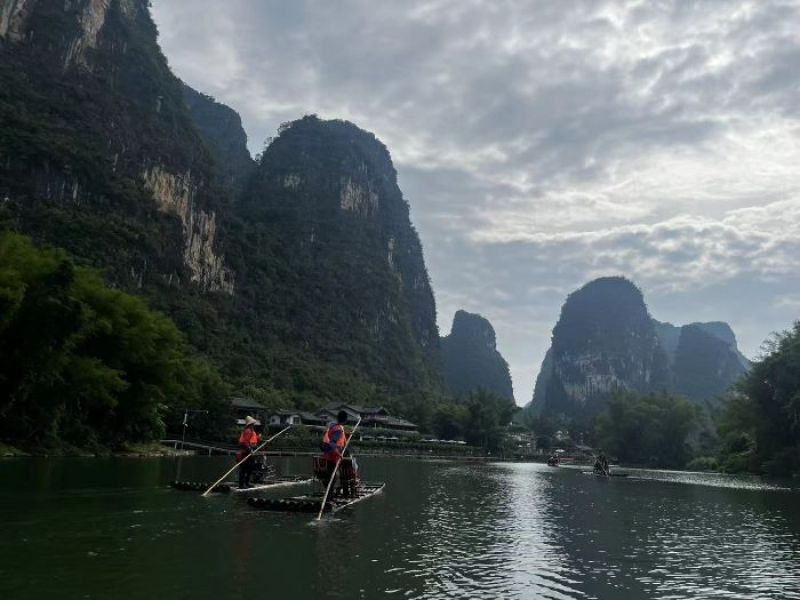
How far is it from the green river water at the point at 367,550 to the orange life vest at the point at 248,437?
2.34m

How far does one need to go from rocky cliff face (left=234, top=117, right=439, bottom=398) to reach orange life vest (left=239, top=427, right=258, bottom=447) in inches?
4395

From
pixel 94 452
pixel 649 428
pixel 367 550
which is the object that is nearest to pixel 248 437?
pixel 367 550

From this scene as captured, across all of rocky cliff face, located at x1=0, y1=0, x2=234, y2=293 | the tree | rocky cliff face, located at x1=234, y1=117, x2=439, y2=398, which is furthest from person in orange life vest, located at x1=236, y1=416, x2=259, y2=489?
rocky cliff face, located at x1=234, y1=117, x2=439, y2=398

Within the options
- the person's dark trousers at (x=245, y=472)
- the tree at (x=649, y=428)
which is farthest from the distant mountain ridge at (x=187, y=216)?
the person's dark trousers at (x=245, y=472)

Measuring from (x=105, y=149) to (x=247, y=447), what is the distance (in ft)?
321

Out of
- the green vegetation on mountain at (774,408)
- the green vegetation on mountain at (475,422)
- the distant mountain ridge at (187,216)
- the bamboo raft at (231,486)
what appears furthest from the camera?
the green vegetation on mountain at (475,422)

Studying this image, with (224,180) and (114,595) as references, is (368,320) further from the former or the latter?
(114,595)

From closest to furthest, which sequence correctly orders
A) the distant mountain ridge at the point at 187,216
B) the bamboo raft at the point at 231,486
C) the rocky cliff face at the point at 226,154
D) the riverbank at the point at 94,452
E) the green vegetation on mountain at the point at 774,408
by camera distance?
1. the bamboo raft at the point at 231,486
2. the riverbank at the point at 94,452
3. the green vegetation on mountain at the point at 774,408
4. the distant mountain ridge at the point at 187,216
5. the rocky cliff face at the point at 226,154

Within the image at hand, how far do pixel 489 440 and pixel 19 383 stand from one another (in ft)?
274

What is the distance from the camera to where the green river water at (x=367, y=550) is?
934 centimetres

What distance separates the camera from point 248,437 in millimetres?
21297

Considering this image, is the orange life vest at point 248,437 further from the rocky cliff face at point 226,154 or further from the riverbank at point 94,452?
the rocky cliff face at point 226,154

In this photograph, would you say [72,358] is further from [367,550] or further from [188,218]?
[188,218]

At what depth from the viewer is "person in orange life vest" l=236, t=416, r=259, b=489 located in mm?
21125
